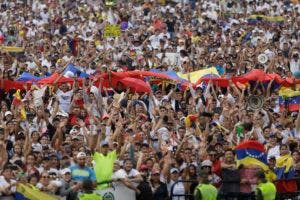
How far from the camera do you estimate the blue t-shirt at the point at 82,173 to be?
19355mm

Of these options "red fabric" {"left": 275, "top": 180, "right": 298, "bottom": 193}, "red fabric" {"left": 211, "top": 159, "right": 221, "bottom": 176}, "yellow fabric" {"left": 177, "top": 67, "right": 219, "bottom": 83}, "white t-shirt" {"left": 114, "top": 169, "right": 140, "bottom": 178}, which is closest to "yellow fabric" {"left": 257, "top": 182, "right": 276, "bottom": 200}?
"red fabric" {"left": 275, "top": 180, "right": 298, "bottom": 193}

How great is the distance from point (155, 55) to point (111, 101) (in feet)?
19.5

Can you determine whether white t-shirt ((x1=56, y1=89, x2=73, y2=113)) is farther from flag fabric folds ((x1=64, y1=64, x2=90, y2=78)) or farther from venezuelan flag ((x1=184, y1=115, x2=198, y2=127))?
venezuelan flag ((x1=184, y1=115, x2=198, y2=127))

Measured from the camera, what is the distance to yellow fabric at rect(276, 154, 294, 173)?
69.8 ft

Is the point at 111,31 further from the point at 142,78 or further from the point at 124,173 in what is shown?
the point at 124,173

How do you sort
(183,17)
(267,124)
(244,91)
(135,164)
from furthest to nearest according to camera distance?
(183,17) < (244,91) < (267,124) < (135,164)

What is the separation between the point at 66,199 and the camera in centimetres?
1914

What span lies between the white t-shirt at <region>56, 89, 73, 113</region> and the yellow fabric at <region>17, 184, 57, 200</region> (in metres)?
6.07

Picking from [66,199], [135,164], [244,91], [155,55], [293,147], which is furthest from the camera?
[155,55]

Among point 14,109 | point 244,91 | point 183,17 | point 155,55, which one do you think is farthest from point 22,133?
point 183,17

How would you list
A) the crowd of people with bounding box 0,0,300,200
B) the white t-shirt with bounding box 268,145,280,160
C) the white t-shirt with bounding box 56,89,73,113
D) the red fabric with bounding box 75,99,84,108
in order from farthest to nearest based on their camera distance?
the white t-shirt with bounding box 56,89,73,113 < the red fabric with bounding box 75,99,84,108 < the white t-shirt with bounding box 268,145,280,160 < the crowd of people with bounding box 0,0,300,200

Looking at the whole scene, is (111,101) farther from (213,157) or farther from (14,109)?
(213,157)

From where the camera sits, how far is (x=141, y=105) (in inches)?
977

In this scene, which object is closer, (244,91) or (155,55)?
(244,91)
